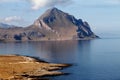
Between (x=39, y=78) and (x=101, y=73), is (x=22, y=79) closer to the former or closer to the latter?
(x=39, y=78)

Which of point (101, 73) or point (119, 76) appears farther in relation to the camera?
point (101, 73)

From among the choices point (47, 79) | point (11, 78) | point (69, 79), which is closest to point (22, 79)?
point (11, 78)


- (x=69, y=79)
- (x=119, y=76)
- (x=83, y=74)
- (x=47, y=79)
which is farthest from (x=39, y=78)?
(x=119, y=76)

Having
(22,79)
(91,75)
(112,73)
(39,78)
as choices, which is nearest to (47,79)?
(39,78)

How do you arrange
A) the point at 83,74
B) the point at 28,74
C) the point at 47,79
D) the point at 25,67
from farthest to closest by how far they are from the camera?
the point at 25,67 → the point at 83,74 → the point at 28,74 → the point at 47,79

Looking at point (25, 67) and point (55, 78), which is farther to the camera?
point (25, 67)

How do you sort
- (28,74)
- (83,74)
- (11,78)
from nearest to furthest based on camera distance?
(11,78) < (28,74) < (83,74)

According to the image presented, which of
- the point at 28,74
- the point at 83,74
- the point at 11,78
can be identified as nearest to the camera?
the point at 11,78

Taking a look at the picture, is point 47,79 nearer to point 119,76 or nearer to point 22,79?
point 22,79

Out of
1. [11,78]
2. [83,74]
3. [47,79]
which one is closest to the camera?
[11,78]
